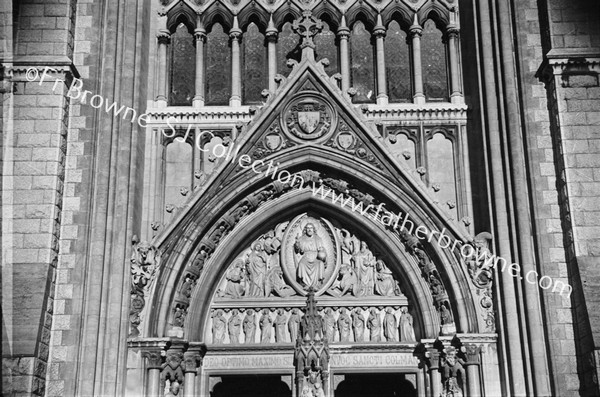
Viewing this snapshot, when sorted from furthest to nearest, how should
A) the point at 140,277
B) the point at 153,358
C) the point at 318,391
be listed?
the point at 318,391
the point at 140,277
the point at 153,358

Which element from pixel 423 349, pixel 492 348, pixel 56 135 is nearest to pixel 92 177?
pixel 56 135

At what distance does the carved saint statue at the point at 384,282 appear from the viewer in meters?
15.6

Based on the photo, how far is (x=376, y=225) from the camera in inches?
615

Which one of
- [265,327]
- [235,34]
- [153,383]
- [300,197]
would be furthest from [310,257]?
[235,34]

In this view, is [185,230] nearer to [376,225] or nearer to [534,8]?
[376,225]

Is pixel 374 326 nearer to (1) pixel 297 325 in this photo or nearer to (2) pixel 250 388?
(1) pixel 297 325

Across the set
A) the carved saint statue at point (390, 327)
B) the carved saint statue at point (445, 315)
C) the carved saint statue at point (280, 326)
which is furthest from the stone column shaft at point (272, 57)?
the carved saint statue at point (445, 315)

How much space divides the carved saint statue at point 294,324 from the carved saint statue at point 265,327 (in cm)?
36

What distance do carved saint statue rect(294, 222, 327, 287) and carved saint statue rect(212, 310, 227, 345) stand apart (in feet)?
5.22

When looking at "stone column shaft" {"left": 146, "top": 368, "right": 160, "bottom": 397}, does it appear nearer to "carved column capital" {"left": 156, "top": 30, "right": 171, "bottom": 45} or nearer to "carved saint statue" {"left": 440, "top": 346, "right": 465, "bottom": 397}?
"carved saint statue" {"left": 440, "top": 346, "right": 465, "bottom": 397}

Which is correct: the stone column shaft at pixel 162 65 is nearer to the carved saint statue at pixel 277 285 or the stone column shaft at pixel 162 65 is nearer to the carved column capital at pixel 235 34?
the carved column capital at pixel 235 34

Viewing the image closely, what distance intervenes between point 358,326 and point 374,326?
287mm

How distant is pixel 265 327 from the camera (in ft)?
50.7

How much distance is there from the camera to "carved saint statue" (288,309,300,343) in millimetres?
15391
